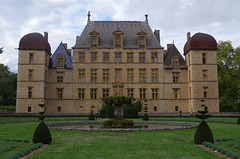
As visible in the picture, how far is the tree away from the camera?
4138 cm

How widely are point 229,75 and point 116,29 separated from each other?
68.1 ft

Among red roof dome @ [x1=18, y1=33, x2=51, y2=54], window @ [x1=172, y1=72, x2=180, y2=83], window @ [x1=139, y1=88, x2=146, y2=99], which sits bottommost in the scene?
window @ [x1=139, y1=88, x2=146, y2=99]

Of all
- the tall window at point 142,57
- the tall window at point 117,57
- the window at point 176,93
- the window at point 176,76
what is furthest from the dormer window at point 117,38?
the window at point 176,93

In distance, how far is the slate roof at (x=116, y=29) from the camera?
135ft

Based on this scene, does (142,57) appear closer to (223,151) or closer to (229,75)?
(229,75)

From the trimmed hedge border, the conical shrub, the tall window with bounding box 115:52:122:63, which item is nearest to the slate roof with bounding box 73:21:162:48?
the tall window with bounding box 115:52:122:63

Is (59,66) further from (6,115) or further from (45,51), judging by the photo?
(6,115)

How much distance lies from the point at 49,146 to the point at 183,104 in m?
32.3

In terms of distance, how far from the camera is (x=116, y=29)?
43219 mm

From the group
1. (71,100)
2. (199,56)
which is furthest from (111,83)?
(199,56)

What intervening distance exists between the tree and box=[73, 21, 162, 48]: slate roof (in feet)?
39.1

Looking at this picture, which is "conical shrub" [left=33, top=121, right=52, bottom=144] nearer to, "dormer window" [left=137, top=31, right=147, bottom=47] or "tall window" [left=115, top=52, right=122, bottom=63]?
"tall window" [left=115, top=52, right=122, bottom=63]

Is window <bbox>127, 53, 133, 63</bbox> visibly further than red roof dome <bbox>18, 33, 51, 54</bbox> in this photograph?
Yes

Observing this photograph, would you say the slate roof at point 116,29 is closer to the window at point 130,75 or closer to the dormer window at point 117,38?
the dormer window at point 117,38
